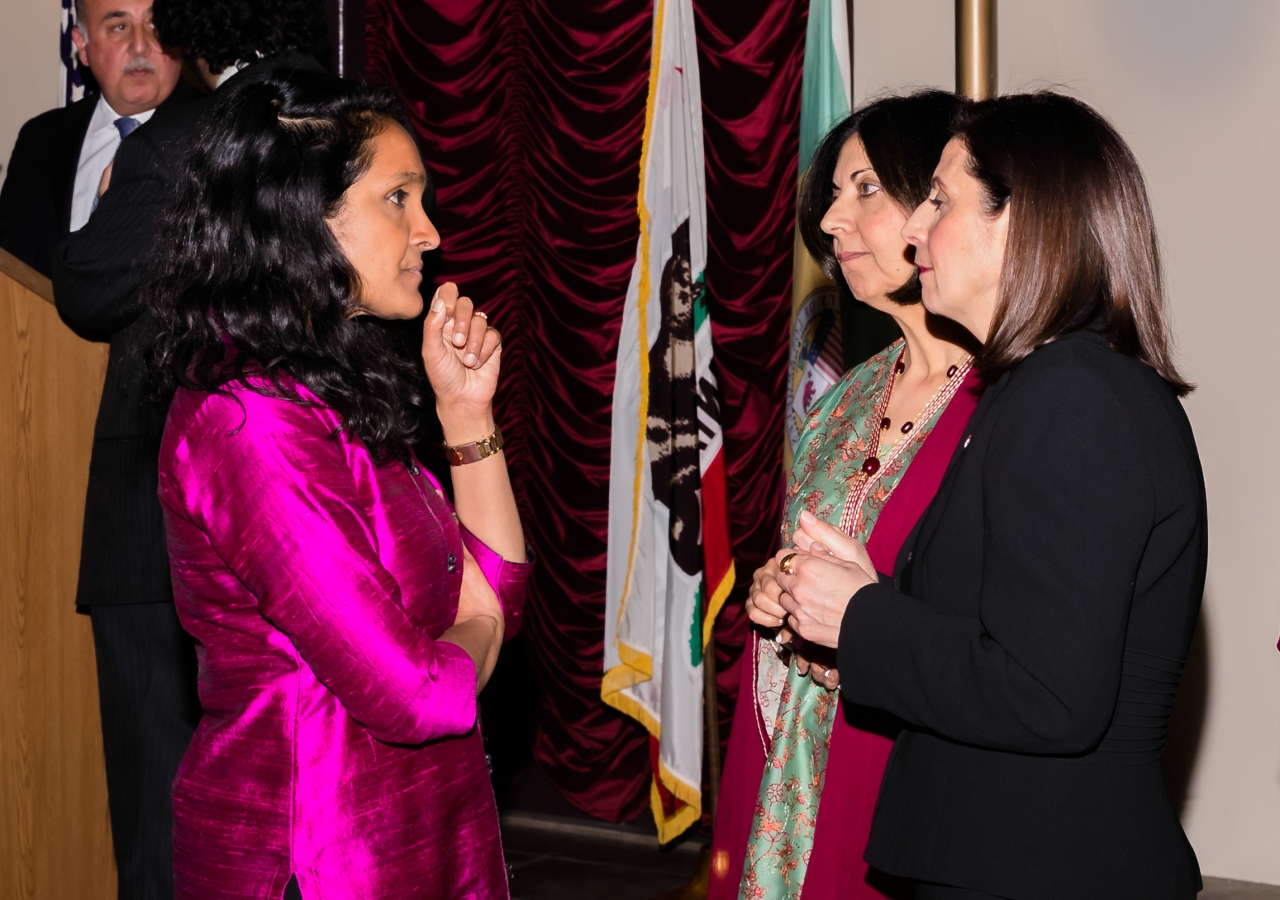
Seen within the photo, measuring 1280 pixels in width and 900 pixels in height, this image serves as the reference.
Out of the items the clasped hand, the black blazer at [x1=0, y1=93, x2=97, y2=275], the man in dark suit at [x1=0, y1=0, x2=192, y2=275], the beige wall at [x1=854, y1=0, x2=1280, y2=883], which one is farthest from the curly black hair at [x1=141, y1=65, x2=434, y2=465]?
the beige wall at [x1=854, y1=0, x2=1280, y2=883]

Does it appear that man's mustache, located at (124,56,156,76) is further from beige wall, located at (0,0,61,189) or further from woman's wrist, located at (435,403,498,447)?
beige wall, located at (0,0,61,189)

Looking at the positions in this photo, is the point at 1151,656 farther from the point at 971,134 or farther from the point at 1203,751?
the point at 1203,751

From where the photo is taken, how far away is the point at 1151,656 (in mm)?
1270

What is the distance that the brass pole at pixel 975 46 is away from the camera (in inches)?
111

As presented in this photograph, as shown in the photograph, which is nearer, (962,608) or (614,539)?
(962,608)

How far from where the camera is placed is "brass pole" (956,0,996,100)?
2832mm

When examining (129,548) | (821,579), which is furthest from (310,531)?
(129,548)

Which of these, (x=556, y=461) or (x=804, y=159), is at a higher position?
(x=804, y=159)

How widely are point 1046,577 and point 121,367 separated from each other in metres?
1.82

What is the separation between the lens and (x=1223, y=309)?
3422 mm

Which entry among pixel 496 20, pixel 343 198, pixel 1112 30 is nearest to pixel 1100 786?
pixel 343 198

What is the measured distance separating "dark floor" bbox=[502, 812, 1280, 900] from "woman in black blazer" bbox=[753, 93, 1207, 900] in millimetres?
2389

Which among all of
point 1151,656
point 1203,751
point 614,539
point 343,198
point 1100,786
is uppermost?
point 343,198

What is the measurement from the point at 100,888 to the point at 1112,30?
3.45m
